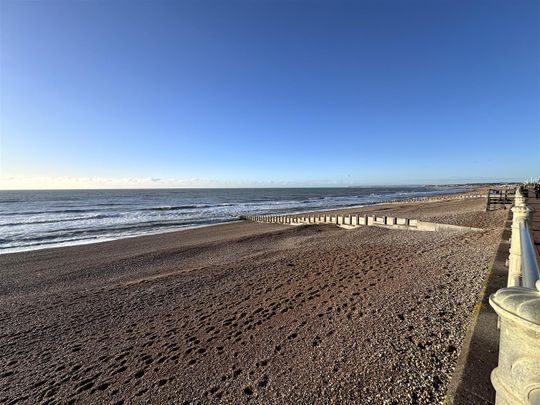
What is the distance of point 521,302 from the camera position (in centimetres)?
96

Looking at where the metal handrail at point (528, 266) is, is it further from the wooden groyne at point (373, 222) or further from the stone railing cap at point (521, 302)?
the wooden groyne at point (373, 222)

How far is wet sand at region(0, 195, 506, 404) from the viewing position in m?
3.25

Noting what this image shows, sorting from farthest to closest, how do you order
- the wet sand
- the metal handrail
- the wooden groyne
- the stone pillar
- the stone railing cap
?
the wooden groyne < the wet sand < the stone pillar < the metal handrail < the stone railing cap

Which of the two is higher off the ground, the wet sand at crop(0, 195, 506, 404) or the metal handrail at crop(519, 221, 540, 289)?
the metal handrail at crop(519, 221, 540, 289)

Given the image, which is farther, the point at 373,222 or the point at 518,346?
the point at 373,222

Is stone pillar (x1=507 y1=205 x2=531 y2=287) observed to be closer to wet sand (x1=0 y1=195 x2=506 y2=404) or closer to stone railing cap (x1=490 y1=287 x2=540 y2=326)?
wet sand (x1=0 y1=195 x2=506 y2=404)

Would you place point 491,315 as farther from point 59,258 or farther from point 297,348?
point 59,258

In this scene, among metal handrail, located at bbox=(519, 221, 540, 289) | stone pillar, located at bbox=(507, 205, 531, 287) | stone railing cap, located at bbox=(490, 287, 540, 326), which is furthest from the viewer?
stone pillar, located at bbox=(507, 205, 531, 287)

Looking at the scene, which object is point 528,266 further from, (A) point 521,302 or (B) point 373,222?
(B) point 373,222

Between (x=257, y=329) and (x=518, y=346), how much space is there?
4191mm

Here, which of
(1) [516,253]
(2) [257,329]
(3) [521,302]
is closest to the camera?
(3) [521,302]

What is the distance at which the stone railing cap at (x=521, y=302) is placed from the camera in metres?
0.89

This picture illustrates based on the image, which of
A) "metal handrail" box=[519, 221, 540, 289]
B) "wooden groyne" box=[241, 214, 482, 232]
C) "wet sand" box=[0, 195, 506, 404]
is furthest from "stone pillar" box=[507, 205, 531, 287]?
"wooden groyne" box=[241, 214, 482, 232]

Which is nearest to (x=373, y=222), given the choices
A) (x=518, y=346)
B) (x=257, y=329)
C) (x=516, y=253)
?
(x=257, y=329)
